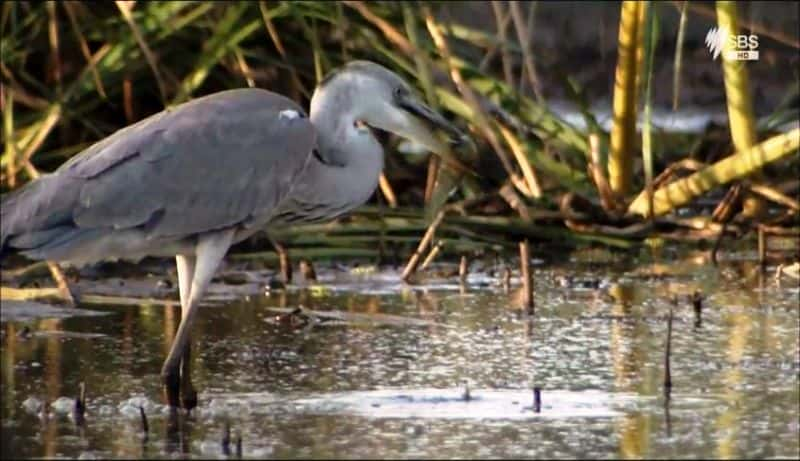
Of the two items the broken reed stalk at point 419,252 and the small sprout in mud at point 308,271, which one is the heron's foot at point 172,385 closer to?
the broken reed stalk at point 419,252

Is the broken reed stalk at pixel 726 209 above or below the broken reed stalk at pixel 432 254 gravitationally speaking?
above

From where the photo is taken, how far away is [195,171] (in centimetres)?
618

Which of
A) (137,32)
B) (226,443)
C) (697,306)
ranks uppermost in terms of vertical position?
(137,32)

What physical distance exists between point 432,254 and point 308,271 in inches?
20.1

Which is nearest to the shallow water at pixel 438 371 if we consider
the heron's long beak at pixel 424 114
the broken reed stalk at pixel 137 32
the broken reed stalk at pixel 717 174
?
the broken reed stalk at pixel 717 174

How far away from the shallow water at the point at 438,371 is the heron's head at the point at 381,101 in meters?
0.68

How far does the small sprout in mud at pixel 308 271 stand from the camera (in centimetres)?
840

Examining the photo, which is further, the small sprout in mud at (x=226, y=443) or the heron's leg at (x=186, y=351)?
the heron's leg at (x=186, y=351)

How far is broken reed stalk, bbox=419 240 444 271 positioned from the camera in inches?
324

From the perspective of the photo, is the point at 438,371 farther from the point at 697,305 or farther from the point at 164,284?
the point at 164,284

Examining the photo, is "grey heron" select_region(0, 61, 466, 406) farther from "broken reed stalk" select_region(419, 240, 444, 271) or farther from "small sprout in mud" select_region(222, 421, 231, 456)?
"broken reed stalk" select_region(419, 240, 444, 271)

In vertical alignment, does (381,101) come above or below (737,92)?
below

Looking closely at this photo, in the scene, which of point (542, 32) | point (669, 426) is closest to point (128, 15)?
point (669, 426)

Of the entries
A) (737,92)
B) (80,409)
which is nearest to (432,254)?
(737,92)
